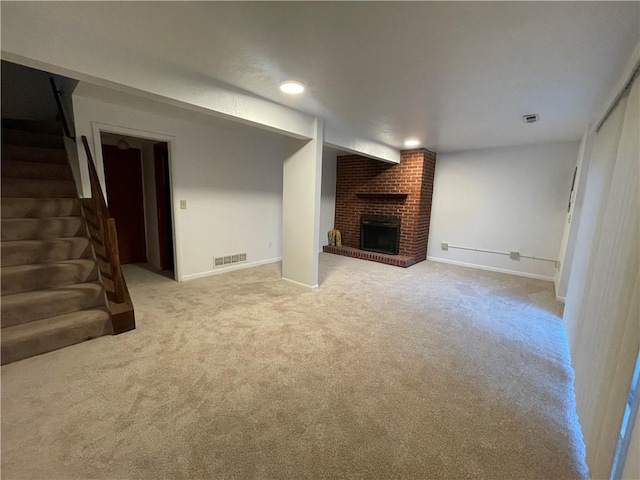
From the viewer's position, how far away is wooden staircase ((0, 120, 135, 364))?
210 cm

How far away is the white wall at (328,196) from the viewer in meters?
6.00

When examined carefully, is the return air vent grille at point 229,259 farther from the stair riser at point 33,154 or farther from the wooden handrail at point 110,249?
the stair riser at point 33,154

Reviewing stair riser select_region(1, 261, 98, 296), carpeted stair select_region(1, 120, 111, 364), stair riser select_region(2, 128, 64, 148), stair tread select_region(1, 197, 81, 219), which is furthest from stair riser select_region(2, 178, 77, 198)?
stair riser select_region(1, 261, 98, 296)

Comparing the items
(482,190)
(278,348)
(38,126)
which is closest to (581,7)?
(278,348)

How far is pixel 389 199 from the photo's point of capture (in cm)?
555

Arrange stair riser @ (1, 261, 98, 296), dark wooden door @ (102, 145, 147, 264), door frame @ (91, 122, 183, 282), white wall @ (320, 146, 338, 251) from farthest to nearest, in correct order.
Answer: white wall @ (320, 146, 338, 251) < dark wooden door @ (102, 145, 147, 264) < door frame @ (91, 122, 183, 282) < stair riser @ (1, 261, 98, 296)

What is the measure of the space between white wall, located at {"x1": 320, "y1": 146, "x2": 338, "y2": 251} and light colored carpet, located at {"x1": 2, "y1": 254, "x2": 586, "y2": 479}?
11.1 ft

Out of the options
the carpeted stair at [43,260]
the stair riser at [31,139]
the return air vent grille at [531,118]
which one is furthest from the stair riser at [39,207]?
the return air vent grille at [531,118]

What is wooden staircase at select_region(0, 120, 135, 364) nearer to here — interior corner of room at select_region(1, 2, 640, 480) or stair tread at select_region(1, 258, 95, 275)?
stair tread at select_region(1, 258, 95, 275)

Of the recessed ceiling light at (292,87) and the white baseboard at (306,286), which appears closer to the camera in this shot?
the recessed ceiling light at (292,87)

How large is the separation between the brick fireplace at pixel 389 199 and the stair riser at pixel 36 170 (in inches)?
174

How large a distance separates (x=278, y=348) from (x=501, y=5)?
255 centimetres

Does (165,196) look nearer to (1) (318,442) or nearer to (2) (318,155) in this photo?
(2) (318,155)

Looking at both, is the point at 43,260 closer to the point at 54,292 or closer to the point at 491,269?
the point at 54,292
